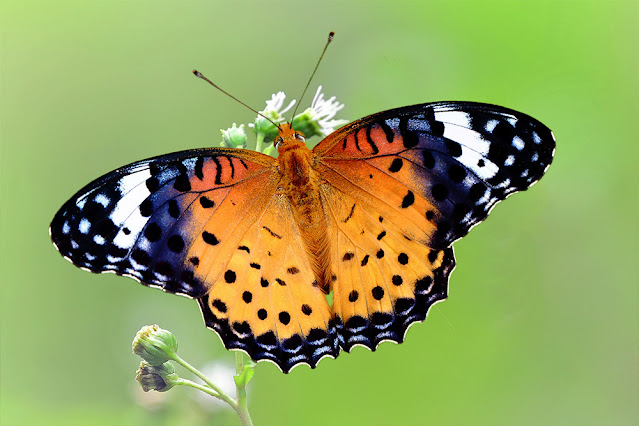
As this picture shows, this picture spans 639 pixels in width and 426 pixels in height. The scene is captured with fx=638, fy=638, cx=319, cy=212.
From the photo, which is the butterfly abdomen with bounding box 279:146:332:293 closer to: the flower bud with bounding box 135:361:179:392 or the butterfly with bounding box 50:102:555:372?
the butterfly with bounding box 50:102:555:372

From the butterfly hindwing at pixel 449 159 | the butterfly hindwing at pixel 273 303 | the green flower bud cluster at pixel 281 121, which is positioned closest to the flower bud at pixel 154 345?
the butterfly hindwing at pixel 273 303

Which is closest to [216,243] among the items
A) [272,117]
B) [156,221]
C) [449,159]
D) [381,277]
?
[156,221]

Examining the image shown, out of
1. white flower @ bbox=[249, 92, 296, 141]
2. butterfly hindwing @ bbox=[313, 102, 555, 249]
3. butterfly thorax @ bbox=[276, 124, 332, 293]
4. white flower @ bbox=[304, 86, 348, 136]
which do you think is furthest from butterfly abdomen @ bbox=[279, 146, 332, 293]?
white flower @ bbox=[304, 86, 348, 136]

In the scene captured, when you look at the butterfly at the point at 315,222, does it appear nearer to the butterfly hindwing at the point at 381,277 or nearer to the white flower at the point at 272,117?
the butterfly hindwing at the point at 381,277

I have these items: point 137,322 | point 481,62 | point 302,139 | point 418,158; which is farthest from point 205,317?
point 481,62

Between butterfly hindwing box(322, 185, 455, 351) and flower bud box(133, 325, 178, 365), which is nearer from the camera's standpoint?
butterfly hindwing box(322, 185, 455, 351)
